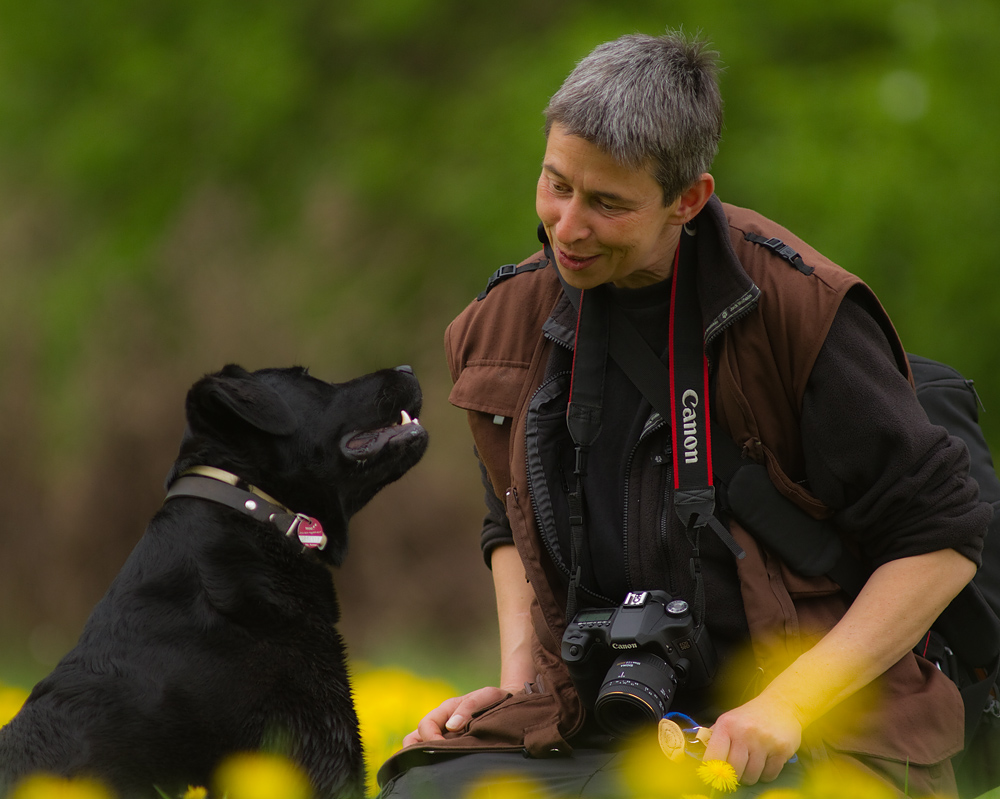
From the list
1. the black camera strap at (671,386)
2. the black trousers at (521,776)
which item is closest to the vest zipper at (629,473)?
the black camera strap at (671,386)

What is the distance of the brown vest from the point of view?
8.30 ft

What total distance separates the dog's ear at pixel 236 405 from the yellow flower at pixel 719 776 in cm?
165

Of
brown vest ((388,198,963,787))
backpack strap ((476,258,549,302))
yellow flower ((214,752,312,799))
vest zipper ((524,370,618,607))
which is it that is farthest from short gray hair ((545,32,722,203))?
yellow flower ((214,752,312,799))

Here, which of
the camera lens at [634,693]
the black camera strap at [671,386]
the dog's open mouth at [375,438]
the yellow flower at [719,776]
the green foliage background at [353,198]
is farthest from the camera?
the green foliage background at [353,198]

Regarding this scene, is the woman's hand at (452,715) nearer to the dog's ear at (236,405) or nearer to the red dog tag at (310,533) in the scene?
the red dog tag at (310,533)

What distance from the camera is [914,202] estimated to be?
8.32 m

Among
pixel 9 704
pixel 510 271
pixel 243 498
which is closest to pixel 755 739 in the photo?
pixel 510 271

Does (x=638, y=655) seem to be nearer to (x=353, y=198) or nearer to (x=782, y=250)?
(x=782, y=250)

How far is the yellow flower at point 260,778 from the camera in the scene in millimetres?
2363

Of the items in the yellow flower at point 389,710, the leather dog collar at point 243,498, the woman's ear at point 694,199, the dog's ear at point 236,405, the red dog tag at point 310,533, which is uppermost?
the woman's ear at point 694,199

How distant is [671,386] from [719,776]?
881 mm

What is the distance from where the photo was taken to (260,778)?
238 centimetres

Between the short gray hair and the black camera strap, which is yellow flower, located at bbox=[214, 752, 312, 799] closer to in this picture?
the black camera strap

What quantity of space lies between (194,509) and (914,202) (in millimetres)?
6646
